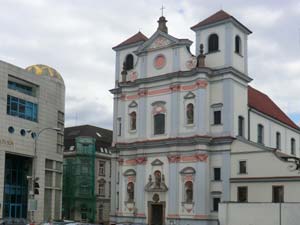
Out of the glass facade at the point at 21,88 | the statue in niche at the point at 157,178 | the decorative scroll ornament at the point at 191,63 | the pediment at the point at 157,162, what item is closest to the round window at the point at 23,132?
the glass facade at the point at 21,88

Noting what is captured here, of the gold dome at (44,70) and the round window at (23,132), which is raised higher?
the gold dome at (44,70)

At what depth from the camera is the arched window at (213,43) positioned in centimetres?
6000

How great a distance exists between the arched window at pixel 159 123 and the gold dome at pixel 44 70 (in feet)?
63.2

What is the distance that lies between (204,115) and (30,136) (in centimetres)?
2145

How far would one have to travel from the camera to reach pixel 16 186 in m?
67.4

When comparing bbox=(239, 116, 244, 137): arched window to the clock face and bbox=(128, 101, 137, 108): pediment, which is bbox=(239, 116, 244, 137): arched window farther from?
bbox=(128, 101, 137, 108): pediment

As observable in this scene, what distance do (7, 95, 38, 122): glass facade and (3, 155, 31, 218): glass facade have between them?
16.5ft

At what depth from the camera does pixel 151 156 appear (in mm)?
61875

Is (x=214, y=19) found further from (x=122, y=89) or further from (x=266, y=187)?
(x=266, y=187)

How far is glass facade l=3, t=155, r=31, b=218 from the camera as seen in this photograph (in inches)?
2586

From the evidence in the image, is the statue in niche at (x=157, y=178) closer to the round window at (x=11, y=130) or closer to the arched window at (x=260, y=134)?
the arched window at (x=260, y=134)

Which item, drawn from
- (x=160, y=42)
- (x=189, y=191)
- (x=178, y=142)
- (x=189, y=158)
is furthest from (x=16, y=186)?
(x=160, y=42)

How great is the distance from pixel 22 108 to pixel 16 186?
9287 millimetres

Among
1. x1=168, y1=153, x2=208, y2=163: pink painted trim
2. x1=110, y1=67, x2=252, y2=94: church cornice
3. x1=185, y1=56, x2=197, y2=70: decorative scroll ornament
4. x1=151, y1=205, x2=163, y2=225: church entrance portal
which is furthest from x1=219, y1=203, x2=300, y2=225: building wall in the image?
x1=185, y1=56, x2=197, y2=70: decorative scroll ornament
